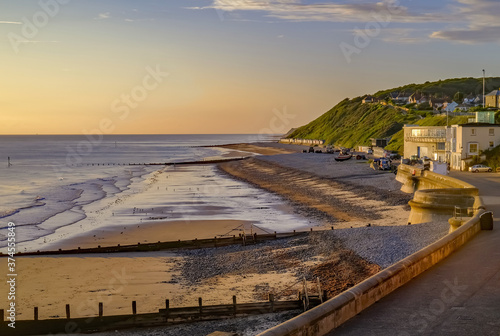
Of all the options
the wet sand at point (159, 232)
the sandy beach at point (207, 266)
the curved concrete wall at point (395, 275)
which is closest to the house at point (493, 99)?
the sandy beach at point (207, 266)

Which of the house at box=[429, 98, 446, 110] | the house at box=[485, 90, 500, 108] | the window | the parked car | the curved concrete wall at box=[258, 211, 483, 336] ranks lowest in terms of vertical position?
the curved concrete wall at box=[258, 211, 483, 336]

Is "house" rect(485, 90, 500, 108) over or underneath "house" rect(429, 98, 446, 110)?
underneath

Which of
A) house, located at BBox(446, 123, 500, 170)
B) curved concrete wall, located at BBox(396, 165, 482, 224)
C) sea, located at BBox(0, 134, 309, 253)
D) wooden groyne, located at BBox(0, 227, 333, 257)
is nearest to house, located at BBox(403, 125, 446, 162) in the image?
house, located at BBox(446, 123, 500, 170)

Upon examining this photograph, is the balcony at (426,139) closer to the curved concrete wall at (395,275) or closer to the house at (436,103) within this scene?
the curved concrete wall at (395,275)

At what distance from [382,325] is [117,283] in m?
17.0

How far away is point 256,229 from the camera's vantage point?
1517 inches

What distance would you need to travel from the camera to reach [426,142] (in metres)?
67.8

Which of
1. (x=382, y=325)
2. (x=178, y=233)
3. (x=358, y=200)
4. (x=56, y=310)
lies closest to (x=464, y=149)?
(x=358, y=200)

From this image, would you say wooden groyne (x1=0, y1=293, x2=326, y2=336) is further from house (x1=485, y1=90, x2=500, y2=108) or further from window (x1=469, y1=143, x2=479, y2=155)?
house (x1=485, y1=90, x2=500, y2=108)

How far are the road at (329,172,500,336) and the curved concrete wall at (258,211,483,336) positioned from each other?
16cm

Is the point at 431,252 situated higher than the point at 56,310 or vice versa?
the point at 431,252

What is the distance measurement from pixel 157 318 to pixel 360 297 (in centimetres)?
934

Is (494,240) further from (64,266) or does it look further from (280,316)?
(64,266)

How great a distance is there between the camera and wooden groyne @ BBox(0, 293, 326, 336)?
18953mm
